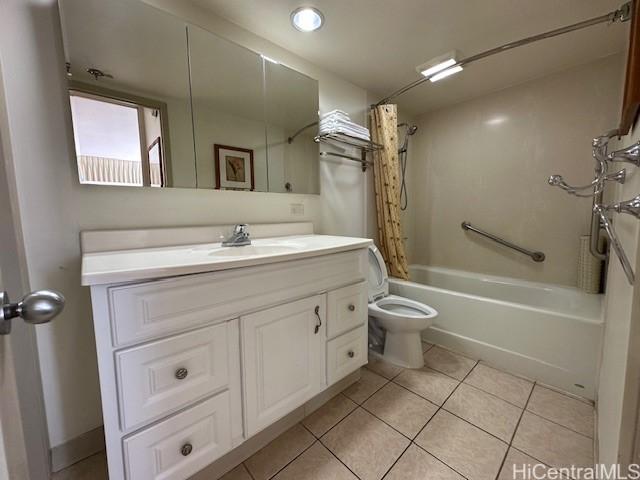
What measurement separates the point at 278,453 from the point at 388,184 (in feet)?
6.22

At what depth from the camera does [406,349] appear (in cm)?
166

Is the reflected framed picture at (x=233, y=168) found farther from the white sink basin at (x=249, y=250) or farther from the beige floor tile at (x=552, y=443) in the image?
the beige floor tile at (x=552, y=443)

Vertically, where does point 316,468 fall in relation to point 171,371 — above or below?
below

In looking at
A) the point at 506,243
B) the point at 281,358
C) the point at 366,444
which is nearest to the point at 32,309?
the point at 281,358

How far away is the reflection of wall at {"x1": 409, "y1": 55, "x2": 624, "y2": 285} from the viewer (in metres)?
1.86

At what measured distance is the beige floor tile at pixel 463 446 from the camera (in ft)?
3.28

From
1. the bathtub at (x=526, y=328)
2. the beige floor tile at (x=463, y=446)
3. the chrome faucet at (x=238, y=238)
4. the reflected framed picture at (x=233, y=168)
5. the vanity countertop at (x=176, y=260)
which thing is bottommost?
the beige floor tile at (x=463, y=446)

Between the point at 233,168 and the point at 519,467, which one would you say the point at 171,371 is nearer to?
the point at 233,168

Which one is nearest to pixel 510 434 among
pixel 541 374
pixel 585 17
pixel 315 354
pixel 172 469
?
pixel 541 374

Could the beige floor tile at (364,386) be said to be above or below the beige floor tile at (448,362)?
below

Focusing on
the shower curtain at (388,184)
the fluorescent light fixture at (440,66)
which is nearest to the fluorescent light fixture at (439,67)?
the fluorescent light fixture at (440,66)

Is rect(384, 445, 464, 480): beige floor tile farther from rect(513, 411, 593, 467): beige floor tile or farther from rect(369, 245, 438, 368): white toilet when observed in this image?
rect(369, 245, 438, 368): white toilet

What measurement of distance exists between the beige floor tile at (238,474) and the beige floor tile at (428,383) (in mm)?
931

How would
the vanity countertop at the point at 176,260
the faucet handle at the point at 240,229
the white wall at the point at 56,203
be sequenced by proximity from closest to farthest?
the vanity countertop at the point at 176,260 → the white wall at the point at 56,203 → the faucet handle at the point at 240,229
